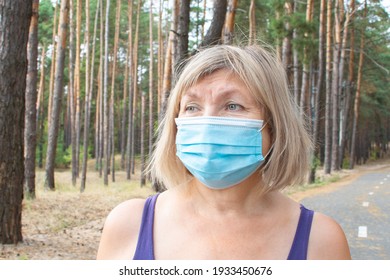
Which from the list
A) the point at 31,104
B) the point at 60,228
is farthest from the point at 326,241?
the point at 31,104

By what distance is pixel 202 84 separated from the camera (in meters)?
1.44

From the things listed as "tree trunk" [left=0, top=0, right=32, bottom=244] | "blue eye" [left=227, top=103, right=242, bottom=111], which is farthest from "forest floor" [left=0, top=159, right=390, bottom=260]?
"blue eye" [left=227, top=103, right=242, bottom=111]

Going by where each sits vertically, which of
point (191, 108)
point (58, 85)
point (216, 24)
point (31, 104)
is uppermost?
point (216, 24)

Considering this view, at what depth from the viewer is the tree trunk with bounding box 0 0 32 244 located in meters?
5.54

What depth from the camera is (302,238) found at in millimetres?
1400

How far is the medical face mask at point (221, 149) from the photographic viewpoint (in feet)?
4.81

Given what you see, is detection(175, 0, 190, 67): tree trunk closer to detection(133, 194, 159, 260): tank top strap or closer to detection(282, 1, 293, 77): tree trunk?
detection(133, 194, 159, 260): tank top strap

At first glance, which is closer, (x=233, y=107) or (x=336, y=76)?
(x=233, y=107)

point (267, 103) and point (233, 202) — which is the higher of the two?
point (267, 103)

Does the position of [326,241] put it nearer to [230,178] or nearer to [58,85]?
[230,178]

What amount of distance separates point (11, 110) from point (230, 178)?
4585 mm

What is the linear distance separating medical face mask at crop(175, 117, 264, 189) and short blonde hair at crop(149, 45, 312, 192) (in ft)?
0.15
